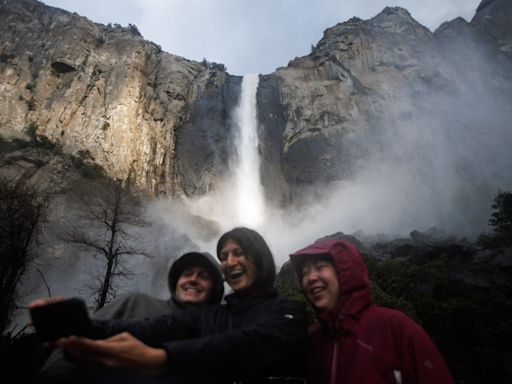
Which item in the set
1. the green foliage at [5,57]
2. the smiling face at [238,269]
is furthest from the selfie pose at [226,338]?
the green foliage at [5,57]

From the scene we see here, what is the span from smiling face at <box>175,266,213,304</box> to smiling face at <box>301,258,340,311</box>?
73 cm

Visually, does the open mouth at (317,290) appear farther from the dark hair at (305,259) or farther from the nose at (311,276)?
the dark hair at (305,259)

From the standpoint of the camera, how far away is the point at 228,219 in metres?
30.4

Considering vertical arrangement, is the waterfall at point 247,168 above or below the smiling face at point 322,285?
above

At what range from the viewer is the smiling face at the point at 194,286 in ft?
7.81

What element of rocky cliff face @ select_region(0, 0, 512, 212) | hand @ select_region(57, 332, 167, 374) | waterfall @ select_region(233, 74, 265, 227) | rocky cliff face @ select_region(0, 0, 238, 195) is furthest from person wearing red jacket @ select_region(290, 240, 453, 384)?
waterfall @ select_region(233, 74, 265, 227)

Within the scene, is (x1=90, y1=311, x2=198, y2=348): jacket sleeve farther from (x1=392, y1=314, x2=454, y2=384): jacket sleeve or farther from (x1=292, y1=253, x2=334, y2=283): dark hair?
(x1=392, y1=314, x2=454, y2=384): jacket sleeve

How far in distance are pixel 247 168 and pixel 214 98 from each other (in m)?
9.31

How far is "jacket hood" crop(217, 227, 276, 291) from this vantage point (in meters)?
2.15

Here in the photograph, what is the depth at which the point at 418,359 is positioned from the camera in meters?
1.79

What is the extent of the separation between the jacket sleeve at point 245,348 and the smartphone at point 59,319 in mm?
383

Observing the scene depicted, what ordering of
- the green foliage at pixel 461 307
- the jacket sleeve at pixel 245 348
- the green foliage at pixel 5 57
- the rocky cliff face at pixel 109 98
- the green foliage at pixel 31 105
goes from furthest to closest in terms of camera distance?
the green foliage at pixel 5 57
the green foliage at pixel 31 105
the rocky cliff face at pixel 109 98
the green foliage at pixel 461 307
the jacket sleeve at pixel 245 348

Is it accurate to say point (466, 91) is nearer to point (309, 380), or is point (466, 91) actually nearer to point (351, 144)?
point (351, 144)

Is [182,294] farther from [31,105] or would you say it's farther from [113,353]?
[31,105]
